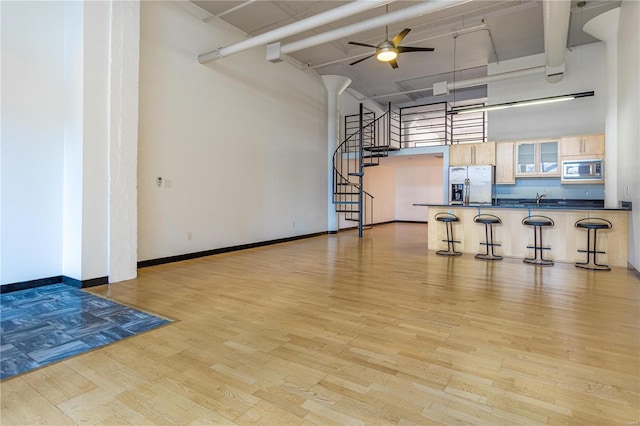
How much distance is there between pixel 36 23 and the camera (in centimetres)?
429

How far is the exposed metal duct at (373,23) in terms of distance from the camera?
4.55 metres

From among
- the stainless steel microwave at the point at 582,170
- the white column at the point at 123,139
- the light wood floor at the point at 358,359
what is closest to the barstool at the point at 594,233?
the light wood floor at the point at 358,359

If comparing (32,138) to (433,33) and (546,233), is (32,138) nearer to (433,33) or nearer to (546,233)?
(433,33)

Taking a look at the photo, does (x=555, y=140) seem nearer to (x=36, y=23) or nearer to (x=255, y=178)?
(x=255, y=178)

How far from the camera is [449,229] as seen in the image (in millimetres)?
7102

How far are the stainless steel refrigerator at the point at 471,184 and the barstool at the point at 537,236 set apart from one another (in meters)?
2.31

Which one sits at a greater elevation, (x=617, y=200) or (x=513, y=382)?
(x=617, y=200)

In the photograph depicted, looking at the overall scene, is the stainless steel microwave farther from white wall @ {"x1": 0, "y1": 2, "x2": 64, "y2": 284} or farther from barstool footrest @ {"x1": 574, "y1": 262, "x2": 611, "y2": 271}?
white wall @ {"x1": 0, "y1": 2, "x2": 64, "y2": 284}

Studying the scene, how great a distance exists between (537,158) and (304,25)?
20.8 ft

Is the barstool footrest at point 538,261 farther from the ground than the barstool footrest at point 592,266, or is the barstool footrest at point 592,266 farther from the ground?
the barstool footrest at point 538,261

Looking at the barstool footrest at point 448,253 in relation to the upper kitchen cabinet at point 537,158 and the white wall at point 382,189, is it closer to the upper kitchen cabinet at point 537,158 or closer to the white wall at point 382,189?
the upper kitchen cabinet at point 537,158

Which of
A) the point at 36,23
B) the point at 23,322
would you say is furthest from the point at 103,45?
the point at 23,322

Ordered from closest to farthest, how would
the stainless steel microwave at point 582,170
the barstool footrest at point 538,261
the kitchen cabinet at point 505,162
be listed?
the barstool footrest at point 538,261 → the stainless steel microwave at point 582,170 → the kitchen cabinet at point 505,162

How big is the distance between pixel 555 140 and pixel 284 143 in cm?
634
